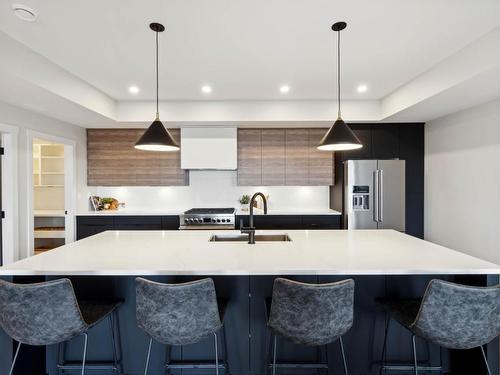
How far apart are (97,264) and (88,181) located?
11.1ft

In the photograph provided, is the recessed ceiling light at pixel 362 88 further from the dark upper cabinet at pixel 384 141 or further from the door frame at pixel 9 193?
the door frame at pixel 9 193

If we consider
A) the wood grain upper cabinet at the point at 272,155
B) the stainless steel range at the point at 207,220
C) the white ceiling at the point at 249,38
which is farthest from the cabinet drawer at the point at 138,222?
the white ceiling at the point at 249,38

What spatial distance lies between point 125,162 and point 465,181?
15.9ft

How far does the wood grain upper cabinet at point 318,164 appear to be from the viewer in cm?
454

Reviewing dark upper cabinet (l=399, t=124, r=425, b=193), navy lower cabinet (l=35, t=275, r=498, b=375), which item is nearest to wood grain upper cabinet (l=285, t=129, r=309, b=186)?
dark upper cabinet (l=399, t=124, r=425, b=193)

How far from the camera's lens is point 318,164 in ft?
14.9

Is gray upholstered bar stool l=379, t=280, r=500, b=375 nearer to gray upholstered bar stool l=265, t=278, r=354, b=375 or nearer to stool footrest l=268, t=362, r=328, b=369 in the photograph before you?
gray upholstered bar stool l=265, t=278, r=354, b=375

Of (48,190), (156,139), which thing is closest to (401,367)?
(156,139)

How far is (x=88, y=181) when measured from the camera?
4.55 m

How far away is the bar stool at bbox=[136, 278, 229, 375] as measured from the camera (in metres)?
1.42

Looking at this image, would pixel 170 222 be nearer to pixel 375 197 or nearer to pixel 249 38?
pixel 249 38

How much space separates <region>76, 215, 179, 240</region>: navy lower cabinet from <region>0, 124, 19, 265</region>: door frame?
1.04 m

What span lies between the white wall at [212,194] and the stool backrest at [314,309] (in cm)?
350

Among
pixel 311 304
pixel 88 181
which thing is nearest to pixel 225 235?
pixel 311 304
